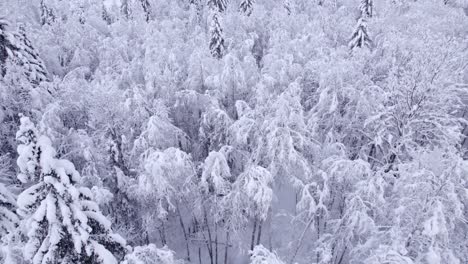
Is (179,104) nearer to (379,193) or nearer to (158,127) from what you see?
→ (158,127)

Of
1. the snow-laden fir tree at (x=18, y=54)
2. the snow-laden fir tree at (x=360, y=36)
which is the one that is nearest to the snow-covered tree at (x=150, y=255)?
the snow-laden fir tree at (x=18, y=54)

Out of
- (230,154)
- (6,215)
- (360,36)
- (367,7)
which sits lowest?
(6,215)

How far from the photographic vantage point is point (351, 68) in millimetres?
17953

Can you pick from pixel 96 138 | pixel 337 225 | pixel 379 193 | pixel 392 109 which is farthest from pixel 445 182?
pixel 96 138

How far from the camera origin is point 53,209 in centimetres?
734

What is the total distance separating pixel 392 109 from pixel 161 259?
44.3ft

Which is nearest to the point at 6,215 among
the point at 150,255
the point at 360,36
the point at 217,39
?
the point at 150,255

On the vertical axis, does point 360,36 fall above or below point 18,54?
above

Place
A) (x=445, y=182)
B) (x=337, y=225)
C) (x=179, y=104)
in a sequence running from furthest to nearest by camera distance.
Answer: (x=179, y=104) < (x=337, y=225) < (x=445, y=182)

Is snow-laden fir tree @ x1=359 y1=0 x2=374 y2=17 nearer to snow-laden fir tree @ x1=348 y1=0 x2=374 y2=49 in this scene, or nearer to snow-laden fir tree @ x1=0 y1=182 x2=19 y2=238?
snow-laden fir tree @ x1=348 y1=0 x2=374 y2=49

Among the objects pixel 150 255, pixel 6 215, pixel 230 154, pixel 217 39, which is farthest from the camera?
pixel 217 39

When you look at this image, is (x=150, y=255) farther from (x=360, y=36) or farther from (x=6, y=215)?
(x=360, y=36)

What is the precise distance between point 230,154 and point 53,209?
8.42 m

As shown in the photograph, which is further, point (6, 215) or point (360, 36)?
point (360, 36)
